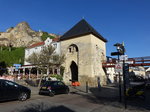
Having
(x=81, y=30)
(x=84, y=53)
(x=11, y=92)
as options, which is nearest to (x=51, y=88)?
(x=11, y=92)

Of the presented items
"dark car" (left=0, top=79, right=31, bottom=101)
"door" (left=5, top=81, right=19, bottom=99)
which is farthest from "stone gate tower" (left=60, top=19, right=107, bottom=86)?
"door" (left=5, top=81, right=19, bottom=99)

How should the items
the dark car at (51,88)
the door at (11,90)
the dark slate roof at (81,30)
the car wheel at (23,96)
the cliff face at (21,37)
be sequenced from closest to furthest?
the door at (11,90), the car wheel at (23,96), the dark car at (51,88), the dark slate roof at (81,30), the cliff face at (21,37)

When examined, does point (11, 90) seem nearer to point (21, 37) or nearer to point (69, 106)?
point (69, 106)

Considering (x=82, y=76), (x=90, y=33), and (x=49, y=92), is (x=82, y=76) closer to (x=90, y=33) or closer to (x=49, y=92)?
(x=90, y=33)

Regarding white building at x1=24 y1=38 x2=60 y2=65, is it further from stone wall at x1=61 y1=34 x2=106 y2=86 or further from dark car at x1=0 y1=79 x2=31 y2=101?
dark car at x1=0 y1=79 x2=31 y2=101

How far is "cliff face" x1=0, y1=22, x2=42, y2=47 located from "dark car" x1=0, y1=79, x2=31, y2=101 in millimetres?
52453

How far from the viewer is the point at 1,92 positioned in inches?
323

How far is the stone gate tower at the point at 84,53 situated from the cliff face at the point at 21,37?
34071 mm

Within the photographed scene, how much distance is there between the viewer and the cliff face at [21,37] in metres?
61.2

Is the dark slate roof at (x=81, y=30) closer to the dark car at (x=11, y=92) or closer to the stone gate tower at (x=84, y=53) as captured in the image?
the stone gate tower at (x=84, y=53)

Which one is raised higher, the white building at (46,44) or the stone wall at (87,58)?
the white building at (46,44)

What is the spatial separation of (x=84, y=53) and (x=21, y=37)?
47666 mm

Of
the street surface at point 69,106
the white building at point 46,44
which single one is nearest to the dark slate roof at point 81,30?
the white building at point 46,44

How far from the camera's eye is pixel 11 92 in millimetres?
8766
